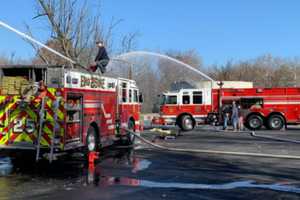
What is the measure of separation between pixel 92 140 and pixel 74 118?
5.21 ft

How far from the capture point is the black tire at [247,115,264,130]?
Answer: 97.0 ft

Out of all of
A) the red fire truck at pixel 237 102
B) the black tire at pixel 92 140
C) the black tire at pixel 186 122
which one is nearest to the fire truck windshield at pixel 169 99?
the red fire truck at pixel 237 102

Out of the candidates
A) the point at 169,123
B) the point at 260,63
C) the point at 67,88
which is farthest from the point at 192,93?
the point at 260,63

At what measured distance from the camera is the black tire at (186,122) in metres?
29.4

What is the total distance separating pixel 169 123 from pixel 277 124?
6892 millimetres

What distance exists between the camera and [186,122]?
96.6ft

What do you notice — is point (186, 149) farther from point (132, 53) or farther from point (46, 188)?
point (132, 53)

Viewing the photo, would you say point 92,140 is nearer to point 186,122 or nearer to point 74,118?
point 74,118

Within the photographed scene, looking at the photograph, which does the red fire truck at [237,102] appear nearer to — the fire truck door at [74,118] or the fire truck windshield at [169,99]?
the fire truck windshield at [169,99]

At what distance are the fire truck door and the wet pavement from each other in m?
0.74

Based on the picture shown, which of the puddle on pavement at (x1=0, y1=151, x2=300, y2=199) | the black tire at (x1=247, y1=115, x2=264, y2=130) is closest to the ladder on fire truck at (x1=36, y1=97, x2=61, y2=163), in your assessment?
the puddle on pavement at (x1=0, y1=151, x2=300, y2=199)

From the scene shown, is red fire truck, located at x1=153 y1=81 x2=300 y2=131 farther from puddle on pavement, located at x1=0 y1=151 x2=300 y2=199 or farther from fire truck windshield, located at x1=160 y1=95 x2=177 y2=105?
puddle on pavement, located at x1=0 y1=151 x2=300 y2=199

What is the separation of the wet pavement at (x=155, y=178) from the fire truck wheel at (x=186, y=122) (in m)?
14.9

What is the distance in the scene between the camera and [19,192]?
858 centimetres
